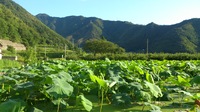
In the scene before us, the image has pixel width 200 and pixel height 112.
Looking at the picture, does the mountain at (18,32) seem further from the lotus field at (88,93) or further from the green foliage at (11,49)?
the lotus field at (88,93)

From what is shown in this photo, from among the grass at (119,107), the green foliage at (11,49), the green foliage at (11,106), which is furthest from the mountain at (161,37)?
the green foliage at (11,106)

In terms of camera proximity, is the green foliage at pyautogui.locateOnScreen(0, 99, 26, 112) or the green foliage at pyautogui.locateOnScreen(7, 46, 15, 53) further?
the green foliage at pyautogui.locateOnScreen(7, 46, 15, 53)

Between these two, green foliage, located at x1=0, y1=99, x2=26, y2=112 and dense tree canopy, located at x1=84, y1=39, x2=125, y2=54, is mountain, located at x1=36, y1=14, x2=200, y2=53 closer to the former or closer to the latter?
dense tree canopy, located at x1=84, y1=39, x2=125, y2=54

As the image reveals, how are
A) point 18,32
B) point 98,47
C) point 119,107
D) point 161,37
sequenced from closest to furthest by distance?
point 119,107 < point 98,47 < point 18,32 < point 161,37

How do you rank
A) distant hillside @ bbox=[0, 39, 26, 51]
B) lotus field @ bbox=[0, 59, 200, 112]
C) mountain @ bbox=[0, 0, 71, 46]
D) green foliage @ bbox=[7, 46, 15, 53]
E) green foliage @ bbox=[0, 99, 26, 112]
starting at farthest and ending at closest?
mountain @ bbox=[0, 0, 71, 46] < distant hillside @ bbox=[0, 39, 26, 51] < green foliage @ bbox=[7, 46, 15, 53] < lotus field @ bbox=[0, 59, 200, 112] < green foliage @ bbox=[0, 99, 26, 112]

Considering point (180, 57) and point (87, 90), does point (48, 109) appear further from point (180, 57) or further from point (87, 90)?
point (180, 57)

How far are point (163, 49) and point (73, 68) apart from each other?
95394 millimetres

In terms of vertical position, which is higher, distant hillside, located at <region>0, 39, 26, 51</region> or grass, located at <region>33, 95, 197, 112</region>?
distant hillside, located at <region>0, 39, 26, 51</region>

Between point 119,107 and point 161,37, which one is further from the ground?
point 161,37

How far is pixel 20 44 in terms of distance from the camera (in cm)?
8356

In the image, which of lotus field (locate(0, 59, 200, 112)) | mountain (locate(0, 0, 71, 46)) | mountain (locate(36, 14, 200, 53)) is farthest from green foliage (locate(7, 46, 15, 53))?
lotus field (locate(0, 59, 200, 112))

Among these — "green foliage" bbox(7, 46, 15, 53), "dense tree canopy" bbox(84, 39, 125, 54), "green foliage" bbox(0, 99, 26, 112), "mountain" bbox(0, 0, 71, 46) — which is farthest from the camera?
"mountain" bbox(0, 0, 71, 46)

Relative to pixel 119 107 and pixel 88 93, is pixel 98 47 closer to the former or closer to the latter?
pixel 88 93

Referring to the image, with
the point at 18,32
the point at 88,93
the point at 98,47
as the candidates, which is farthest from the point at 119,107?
the point at 18,32
